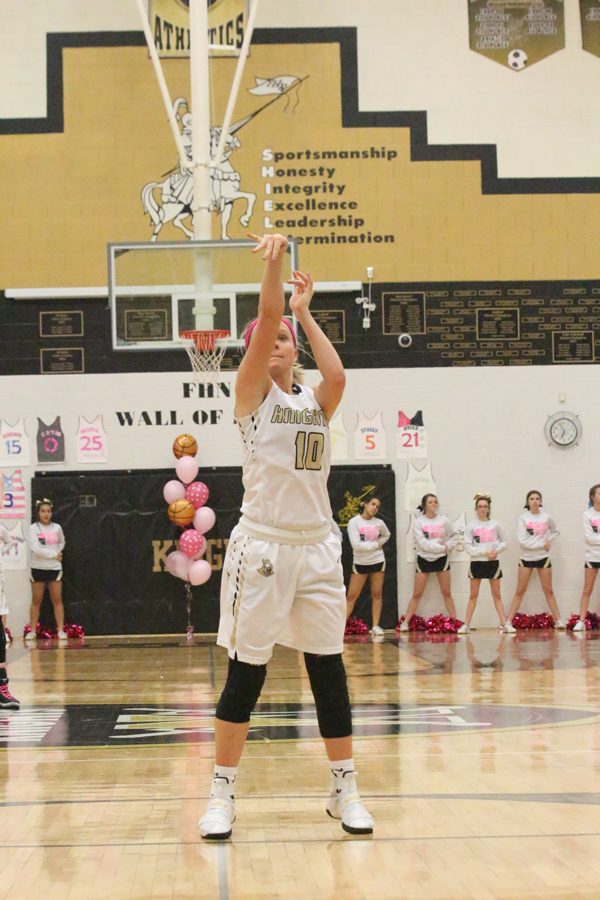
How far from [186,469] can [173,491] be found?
0.32 m

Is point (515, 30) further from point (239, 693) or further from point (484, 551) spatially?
point (239, 693)

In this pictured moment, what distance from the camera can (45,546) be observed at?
47.7 feet

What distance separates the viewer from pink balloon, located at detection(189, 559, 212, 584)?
14.3 m

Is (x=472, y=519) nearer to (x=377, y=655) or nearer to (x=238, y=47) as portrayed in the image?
(x=377, y=655)

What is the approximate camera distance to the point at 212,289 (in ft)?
36.2

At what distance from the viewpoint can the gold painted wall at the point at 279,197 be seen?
49.4 feet

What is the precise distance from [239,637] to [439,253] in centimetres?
1171

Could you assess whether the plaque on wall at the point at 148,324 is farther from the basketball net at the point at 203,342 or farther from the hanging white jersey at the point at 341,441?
the hanging white jersey at the point at 341,441

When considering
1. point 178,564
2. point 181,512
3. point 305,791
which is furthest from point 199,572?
point 305,791

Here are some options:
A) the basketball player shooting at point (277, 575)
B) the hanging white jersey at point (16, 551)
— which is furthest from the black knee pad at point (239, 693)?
the hanging white jersey at point (16, 551)

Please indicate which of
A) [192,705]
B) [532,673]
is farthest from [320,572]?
[532,673]

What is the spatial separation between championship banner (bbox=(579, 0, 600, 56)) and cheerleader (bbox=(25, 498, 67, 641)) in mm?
9459

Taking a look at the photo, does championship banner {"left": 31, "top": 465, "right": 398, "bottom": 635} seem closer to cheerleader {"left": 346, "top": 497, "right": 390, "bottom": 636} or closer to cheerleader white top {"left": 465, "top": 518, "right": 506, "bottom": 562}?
cheerleader {"left": 346, "top": 497, "right": 390, "bottom": 636}

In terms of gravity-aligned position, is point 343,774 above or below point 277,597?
below
